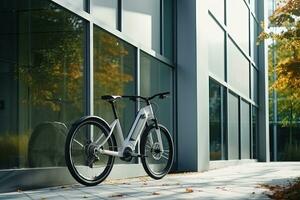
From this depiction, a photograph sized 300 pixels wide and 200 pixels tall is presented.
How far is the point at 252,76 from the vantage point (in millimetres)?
25688

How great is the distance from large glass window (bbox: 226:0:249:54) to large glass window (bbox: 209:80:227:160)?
3.05m

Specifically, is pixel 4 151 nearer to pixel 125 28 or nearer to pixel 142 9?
pixel 125 28

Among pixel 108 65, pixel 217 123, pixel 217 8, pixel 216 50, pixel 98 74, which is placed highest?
pixel 217 8

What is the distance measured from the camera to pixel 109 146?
25.4 ft

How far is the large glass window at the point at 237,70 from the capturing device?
19.0 meters

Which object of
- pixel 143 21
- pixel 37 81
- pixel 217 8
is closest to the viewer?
pixel 37 81

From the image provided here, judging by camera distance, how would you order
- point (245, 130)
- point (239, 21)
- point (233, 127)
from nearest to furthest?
point (233, 127) → point (239, 21) → point (245, 130)

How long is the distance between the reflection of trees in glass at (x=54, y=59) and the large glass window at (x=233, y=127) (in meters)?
10.5

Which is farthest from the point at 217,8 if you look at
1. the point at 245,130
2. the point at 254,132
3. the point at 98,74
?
the point at 254,132

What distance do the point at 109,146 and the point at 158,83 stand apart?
14.9ft

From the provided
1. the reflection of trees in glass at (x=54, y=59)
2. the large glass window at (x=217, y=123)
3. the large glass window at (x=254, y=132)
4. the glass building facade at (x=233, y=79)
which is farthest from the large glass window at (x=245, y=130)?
the reflection of trees in glass at (x=54, y=59)

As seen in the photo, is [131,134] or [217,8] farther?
[217,8]

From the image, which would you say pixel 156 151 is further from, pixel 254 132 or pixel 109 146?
pixel 254 132

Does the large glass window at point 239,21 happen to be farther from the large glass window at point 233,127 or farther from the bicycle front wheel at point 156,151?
the bicycle front wheel at point 156,151
